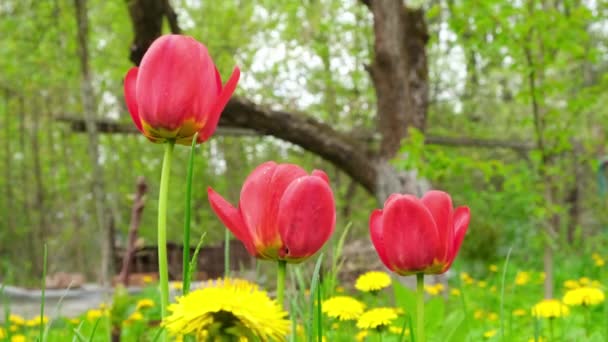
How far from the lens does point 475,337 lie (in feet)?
5.21

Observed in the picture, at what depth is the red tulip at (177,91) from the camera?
26.9 inches

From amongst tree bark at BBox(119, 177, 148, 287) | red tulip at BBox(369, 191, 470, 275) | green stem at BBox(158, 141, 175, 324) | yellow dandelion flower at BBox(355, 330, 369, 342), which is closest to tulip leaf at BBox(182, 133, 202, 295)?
green stem at BBox(158, 141, 175, 324)

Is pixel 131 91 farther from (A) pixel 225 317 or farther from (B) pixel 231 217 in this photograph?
(A) pixel 225 317

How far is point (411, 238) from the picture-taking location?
0.73 metres

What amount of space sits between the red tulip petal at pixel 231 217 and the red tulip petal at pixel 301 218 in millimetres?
37

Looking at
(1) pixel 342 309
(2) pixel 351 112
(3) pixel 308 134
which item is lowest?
(1) pixel 342 309

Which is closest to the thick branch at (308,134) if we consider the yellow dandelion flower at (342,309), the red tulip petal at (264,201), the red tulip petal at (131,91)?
the yellow dandelion flower at (342,309)

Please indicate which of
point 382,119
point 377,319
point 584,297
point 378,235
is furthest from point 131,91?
point 382,119

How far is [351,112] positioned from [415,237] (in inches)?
345

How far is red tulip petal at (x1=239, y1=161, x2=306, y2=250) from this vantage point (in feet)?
2.17

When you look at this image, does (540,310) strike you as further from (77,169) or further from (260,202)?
(77,169)

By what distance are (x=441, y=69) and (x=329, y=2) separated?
248 cm

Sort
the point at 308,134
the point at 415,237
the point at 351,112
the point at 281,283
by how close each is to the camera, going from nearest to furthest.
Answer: the point at 281,283, the point at 415,237, the point at 308,134, the point at 351,112

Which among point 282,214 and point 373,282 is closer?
point 282,214
